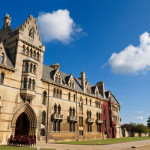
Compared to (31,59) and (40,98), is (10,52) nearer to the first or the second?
(31,59)

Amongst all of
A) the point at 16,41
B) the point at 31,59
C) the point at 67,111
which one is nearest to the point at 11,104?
the point at 31,59

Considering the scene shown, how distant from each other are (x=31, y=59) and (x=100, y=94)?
32.9 m

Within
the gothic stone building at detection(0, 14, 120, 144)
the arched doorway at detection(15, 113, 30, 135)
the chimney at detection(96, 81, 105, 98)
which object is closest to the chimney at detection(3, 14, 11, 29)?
the gothic stone building at detection(0, 14, 120, 144)

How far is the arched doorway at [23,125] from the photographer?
101 feet

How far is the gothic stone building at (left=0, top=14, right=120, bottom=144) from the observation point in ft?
89.6

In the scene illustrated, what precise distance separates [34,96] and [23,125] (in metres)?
6.34

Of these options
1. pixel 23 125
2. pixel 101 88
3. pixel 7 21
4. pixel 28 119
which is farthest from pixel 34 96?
pixel 101 88

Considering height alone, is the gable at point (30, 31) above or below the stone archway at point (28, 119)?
above

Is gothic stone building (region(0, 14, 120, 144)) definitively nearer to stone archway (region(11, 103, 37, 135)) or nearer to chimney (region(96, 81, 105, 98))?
stone archway (region(11, 103, 37, 135))

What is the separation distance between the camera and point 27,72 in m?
30.1

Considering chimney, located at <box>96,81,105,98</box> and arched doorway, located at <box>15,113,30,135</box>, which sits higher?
chimney, located at <box>96,81,105,98</box>

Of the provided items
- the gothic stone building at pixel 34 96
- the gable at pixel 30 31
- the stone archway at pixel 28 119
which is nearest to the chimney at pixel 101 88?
the gothic stone building at pixel 34 96

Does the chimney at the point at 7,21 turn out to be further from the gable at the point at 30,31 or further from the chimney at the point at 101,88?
the chimney at the point at 101,88

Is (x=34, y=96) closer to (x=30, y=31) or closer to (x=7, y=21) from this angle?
(x=30, y=31)
